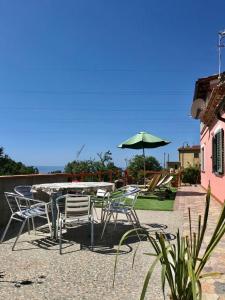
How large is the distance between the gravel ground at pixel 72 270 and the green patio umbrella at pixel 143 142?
318 inches

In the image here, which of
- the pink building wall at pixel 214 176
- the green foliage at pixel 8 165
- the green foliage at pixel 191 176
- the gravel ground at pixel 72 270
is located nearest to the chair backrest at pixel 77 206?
the gravel ground at pixel 72 270

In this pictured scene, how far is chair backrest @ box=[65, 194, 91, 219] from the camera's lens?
226 inches

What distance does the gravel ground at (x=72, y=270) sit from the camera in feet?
12.4

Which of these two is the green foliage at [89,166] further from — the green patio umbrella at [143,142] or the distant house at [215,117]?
the distant house at [215,117]

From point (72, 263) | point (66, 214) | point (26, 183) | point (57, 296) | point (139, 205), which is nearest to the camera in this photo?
point (57, 296)

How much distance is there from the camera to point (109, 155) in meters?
22.0

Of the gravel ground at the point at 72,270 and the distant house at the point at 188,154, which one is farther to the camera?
the distant house at the point at 188,154

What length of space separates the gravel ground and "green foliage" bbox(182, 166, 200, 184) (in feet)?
58.5

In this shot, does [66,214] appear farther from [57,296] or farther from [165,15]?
[165,15]

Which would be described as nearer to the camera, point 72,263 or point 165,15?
point 72,263

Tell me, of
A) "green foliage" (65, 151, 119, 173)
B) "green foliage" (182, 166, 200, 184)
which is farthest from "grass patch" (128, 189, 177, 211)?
"green foliage" (182, 166, 200, 184)

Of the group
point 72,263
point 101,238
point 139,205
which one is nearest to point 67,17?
point 139,205

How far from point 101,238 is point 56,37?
14.5 metres

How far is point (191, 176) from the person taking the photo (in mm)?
23812
